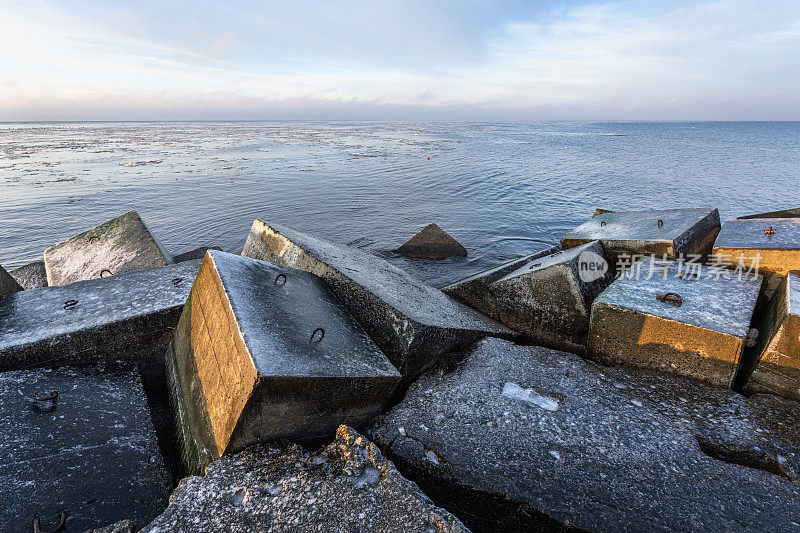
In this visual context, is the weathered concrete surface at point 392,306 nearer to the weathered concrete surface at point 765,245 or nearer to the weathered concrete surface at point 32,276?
the weathered concrete surface at point 765,245

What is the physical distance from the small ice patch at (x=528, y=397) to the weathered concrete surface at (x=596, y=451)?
11 millimetres

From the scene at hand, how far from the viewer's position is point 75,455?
2105 millimetres

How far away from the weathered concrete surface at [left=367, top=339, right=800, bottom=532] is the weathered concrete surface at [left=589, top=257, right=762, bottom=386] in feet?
0.55

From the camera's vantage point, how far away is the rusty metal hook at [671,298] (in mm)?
3008

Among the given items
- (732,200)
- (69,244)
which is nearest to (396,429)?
(69,244)

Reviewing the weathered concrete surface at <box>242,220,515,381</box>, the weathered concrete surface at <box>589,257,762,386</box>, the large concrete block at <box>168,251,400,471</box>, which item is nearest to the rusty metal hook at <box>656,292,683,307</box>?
the weathered concrete surface at <box>589,257,762,386</box>

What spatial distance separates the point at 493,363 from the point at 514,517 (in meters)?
1.17

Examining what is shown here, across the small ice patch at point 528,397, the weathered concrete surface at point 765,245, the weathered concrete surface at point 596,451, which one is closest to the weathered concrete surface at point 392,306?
the weathered concrete surface at point 596,451

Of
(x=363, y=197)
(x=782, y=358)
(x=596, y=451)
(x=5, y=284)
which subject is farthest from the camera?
(x=363, y=197)

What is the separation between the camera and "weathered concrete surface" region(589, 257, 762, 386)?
8.70 feet

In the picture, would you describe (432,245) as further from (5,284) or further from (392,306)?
(5,284)

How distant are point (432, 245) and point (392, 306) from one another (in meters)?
6.06

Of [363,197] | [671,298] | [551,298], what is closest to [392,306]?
[551,298]

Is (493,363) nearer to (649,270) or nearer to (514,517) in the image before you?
(514,517)
